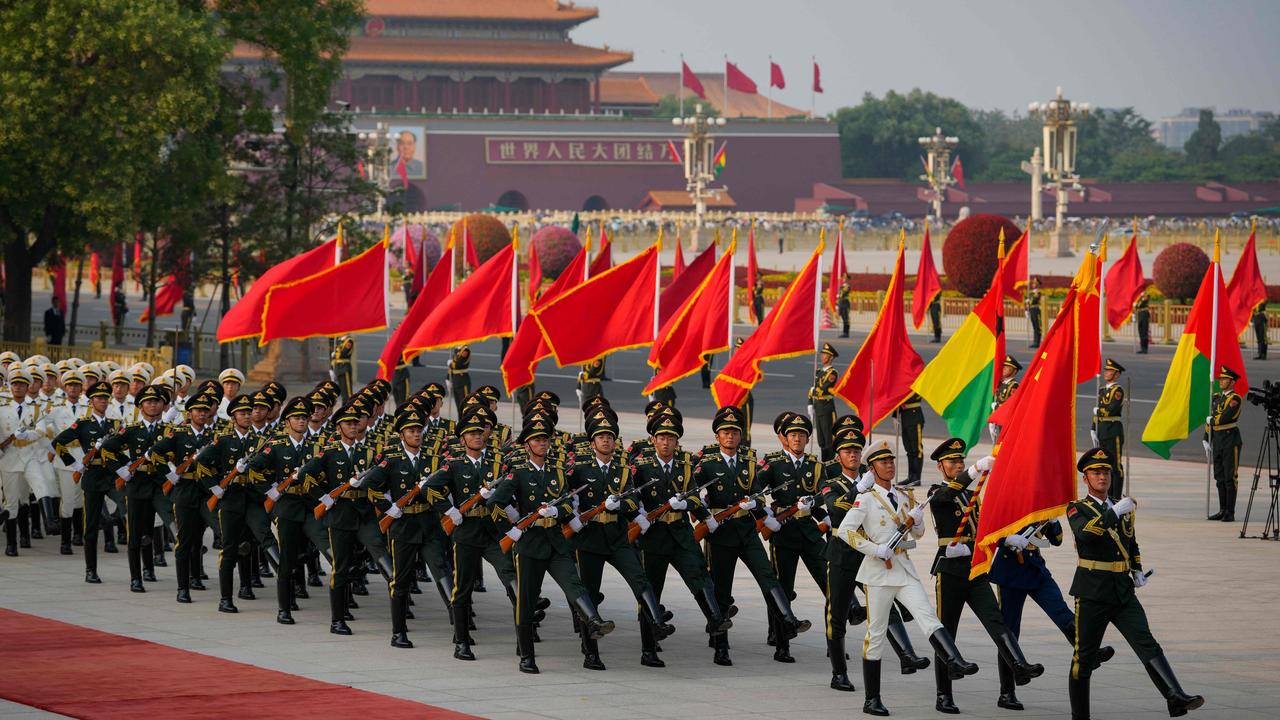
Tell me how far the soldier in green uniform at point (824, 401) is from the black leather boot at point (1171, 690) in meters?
9.61

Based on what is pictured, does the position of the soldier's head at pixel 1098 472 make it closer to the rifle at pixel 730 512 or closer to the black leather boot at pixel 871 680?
the black leather boot at pixel 871 680

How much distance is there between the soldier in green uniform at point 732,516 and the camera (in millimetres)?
9844

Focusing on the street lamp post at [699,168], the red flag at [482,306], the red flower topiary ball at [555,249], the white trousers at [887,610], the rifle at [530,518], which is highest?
the street lamp post at [699,168]

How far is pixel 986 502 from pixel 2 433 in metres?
7.81

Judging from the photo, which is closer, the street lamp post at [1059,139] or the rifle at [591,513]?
the rifle at [591,513]

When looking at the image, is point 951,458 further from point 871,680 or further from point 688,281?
point 688,281

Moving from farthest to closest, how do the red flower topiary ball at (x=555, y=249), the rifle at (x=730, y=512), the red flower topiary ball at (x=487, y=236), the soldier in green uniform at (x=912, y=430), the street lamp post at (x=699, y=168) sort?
the street lamp post at (x=699, y=168), the red flower topiary ball at (x=487, y=236), the red flower topiary ball at (x=555, y=249), the soldier in green uniform at (x=912, y=430), the rifle at (x=730, y=512)

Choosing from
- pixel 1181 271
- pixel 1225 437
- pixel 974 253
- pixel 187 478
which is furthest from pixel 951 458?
pixel 974 253

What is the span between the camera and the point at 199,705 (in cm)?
859

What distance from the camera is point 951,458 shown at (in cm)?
914

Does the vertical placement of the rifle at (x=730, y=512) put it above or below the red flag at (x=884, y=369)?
below

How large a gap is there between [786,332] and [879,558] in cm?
578

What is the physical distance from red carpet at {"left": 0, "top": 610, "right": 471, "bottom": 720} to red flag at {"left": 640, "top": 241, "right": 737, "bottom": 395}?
19.0ft

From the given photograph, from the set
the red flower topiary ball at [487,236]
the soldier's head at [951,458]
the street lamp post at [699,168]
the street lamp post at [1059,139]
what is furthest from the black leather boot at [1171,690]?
the street lamp post at [699,168]
